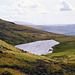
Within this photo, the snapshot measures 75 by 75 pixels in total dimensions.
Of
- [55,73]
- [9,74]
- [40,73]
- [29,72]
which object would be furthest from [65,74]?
[9,74]

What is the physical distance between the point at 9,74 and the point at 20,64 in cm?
691

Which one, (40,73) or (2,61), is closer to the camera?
(40,73)

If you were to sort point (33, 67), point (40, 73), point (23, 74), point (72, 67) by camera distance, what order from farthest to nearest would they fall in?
point (72, 67)
point (33, 67)
point (40, 73)
point (23, 74)

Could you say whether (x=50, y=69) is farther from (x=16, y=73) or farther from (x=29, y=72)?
(x=16, y=73)

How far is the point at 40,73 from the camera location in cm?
2981

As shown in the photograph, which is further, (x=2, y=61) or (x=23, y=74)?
(x=2, y=61)

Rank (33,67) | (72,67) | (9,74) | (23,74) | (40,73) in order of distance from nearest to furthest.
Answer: (9,74), (23,74), (40,73), (33,67), (72,67)

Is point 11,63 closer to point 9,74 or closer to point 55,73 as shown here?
point 9,74

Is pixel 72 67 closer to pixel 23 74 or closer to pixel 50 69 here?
pixel 50 69

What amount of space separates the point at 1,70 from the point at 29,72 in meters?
6.26

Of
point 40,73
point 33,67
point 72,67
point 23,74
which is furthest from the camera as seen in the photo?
point 72,67

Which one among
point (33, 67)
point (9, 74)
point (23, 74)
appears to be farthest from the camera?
point (33, 67)

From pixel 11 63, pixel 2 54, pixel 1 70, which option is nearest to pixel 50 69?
pixel 11 63

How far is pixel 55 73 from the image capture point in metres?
31.0
